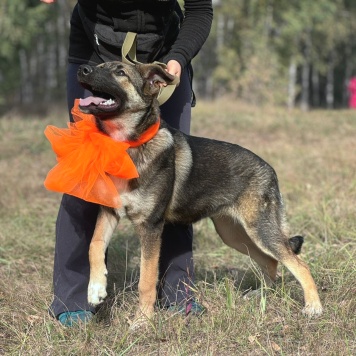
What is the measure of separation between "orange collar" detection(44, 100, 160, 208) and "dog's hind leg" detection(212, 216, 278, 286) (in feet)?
3.44

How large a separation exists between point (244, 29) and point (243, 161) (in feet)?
87.1

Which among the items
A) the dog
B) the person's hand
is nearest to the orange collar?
the dog

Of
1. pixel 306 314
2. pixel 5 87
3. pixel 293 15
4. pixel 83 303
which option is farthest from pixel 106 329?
pixel 293 15

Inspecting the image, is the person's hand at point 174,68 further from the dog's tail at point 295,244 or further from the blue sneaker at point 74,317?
the blue sneaker at point 74,317

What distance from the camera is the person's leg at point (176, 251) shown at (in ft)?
13.1

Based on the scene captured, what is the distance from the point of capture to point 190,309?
3.76 meters

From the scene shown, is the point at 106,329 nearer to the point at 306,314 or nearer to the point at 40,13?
the point at 306,314

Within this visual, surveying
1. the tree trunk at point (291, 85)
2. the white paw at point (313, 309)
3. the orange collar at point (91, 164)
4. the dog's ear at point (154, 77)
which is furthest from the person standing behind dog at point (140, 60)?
the tree trunk at point (291, 85)

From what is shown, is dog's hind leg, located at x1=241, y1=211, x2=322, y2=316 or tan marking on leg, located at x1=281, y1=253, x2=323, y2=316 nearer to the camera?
tan marking on leg, located at x1=281, y1=253, x2=323, y2=316

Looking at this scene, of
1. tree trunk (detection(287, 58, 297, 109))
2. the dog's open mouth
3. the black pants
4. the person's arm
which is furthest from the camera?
tree trunk (detection(287, 58, 297, 109))

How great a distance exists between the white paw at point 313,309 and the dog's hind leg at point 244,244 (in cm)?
52

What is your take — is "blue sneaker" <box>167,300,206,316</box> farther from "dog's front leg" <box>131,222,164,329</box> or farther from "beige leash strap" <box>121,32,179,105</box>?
"beige leash strap" <box>121,32,179,105</box>

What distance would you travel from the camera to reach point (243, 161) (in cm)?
400

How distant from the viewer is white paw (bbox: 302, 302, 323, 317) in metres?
3.64
